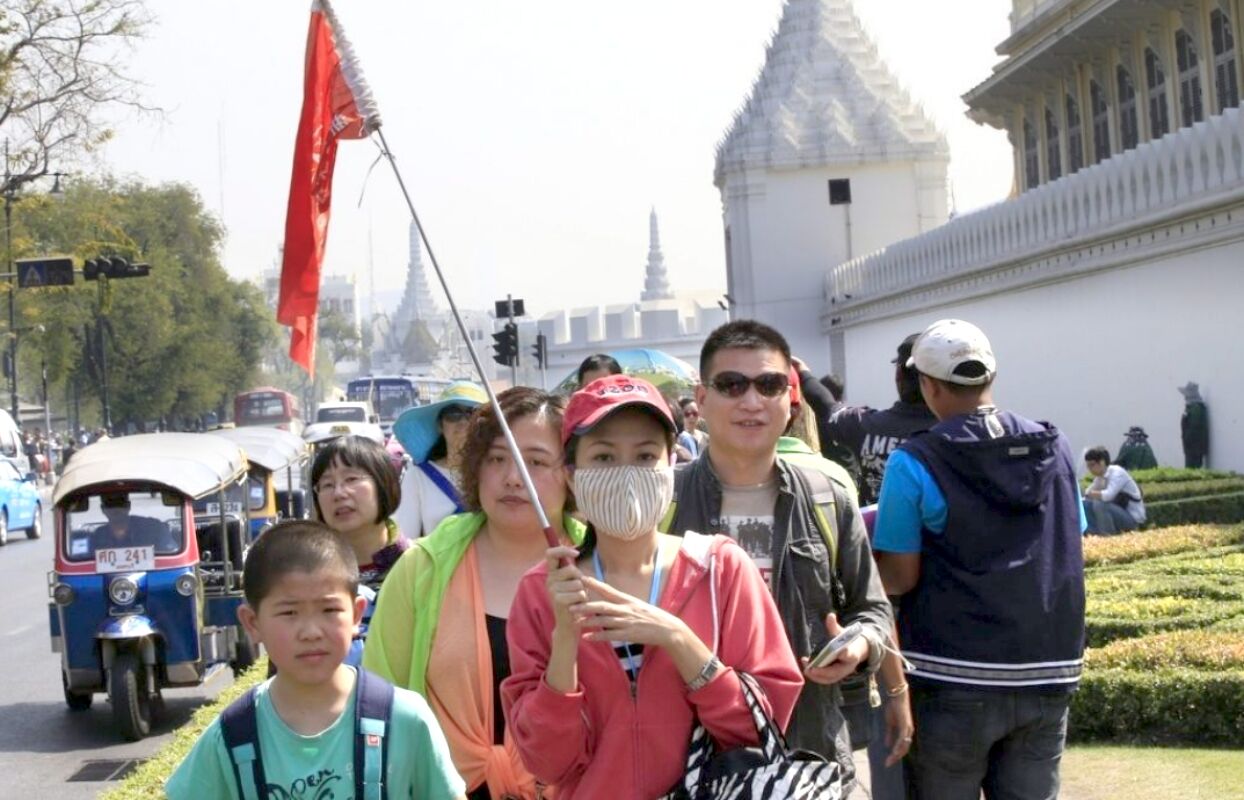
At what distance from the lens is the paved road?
10.7 metres

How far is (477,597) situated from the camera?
439 centimetres

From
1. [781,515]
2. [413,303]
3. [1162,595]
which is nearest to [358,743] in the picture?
[781,515]

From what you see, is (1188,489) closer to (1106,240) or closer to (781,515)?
(1106,240)

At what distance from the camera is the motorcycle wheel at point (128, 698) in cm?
1173

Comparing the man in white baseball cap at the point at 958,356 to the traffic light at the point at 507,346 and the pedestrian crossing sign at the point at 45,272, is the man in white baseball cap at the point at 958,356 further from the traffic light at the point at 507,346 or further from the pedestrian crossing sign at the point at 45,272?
the pedestrian crossing sign at the point at 45,272

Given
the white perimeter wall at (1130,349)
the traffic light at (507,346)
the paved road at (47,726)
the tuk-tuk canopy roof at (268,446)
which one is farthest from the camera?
the traffic light at (507,346)

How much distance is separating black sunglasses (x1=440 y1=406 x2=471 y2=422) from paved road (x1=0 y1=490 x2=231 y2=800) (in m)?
4.59

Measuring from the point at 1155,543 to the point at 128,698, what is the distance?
7188 millimetres

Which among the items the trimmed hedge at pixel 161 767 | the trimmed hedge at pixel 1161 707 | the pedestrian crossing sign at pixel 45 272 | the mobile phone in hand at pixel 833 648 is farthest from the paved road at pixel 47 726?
the pedestrian crossing sign at pixel 45 272

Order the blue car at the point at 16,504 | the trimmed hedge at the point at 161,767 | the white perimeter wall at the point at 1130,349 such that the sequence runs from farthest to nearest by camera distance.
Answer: the blue car at the point at 16,504 < the white perimeter wall at the point at 1130,349 < the trimmed hedge at the point at 161,767

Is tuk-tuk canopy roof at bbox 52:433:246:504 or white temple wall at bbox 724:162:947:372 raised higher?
white temple wall at bbox 724:162:947:372

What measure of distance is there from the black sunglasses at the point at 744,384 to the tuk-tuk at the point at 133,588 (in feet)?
25.9

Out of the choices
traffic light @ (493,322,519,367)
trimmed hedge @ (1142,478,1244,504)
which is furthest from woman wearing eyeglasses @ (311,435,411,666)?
traffic light @ (493,322,519,367)

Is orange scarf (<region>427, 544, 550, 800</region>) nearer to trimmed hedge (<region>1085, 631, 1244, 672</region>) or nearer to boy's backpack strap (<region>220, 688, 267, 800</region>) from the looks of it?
boy's backpack strap (<region>220, 688, 267, 800</region>)
